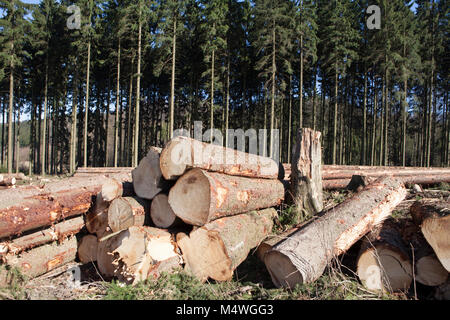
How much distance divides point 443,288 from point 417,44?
23532 mm

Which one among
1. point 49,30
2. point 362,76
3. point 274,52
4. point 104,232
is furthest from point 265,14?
point 104,232

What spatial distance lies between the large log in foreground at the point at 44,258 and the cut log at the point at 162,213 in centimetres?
141

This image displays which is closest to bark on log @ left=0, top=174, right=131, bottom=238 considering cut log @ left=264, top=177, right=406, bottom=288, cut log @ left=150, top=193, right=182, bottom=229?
cut log @ left=150, top=193, right=182, bottom=229

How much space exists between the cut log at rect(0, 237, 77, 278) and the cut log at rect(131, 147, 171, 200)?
1.34 meters

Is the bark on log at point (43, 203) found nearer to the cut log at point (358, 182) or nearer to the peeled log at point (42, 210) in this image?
the peeled log at point (42, 210)

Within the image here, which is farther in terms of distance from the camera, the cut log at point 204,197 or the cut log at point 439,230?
the cut log at point 204,197

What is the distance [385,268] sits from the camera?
3420mm

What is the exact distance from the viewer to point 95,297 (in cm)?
332

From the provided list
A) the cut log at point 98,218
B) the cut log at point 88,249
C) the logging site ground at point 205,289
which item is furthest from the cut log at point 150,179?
the logging site ground at point 205,289

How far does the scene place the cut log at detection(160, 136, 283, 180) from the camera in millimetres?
4035

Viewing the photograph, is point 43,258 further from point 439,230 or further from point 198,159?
point 439,230

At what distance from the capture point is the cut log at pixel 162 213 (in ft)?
13.5
